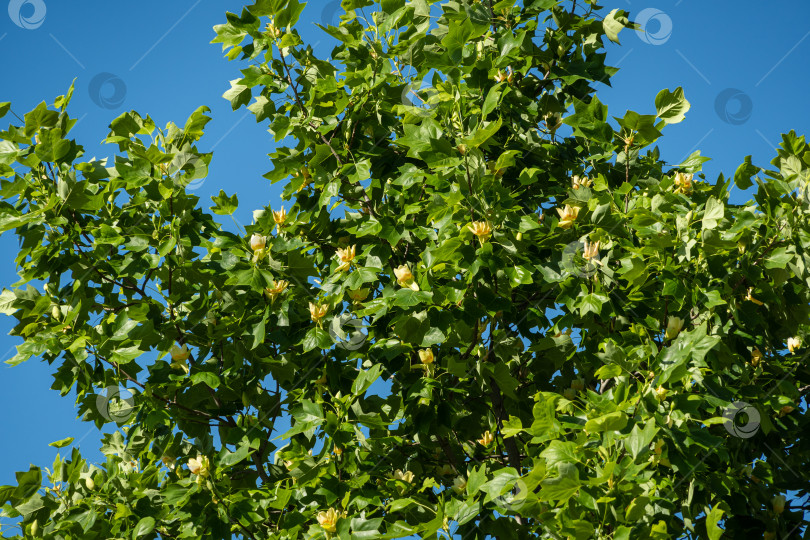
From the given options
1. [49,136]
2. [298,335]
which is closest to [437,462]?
[298,335]

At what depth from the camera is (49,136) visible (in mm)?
3729

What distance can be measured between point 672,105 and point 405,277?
1536mm

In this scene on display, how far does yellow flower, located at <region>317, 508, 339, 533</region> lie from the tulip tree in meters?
0.04

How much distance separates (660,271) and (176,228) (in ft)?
7.50

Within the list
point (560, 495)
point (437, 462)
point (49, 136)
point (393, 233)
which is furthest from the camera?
point (437, 462)

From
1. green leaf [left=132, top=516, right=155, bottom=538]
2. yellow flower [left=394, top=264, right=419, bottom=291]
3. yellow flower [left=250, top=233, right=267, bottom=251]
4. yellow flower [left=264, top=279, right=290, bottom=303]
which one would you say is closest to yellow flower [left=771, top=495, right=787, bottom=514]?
yellow flower [left=394, top=264, right=419, bottom=291]

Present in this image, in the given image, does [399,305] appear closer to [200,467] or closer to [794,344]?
[200,467]

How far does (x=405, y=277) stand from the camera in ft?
11.9

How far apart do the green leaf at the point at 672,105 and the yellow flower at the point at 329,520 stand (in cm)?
238

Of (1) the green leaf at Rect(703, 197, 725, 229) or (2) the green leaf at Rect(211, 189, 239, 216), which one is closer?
(1) the green leaf at Rect(703, 197, 725, 229)

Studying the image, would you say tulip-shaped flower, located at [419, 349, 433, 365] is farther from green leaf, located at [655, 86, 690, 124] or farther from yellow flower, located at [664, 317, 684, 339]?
green leaf, located at [655, 86, 690, 124]

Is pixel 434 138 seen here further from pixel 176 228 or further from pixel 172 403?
pixel 172 403

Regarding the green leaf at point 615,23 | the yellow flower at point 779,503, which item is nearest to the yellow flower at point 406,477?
the yellow flower at point 779,503

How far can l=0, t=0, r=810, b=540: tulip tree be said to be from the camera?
3.51 meters
